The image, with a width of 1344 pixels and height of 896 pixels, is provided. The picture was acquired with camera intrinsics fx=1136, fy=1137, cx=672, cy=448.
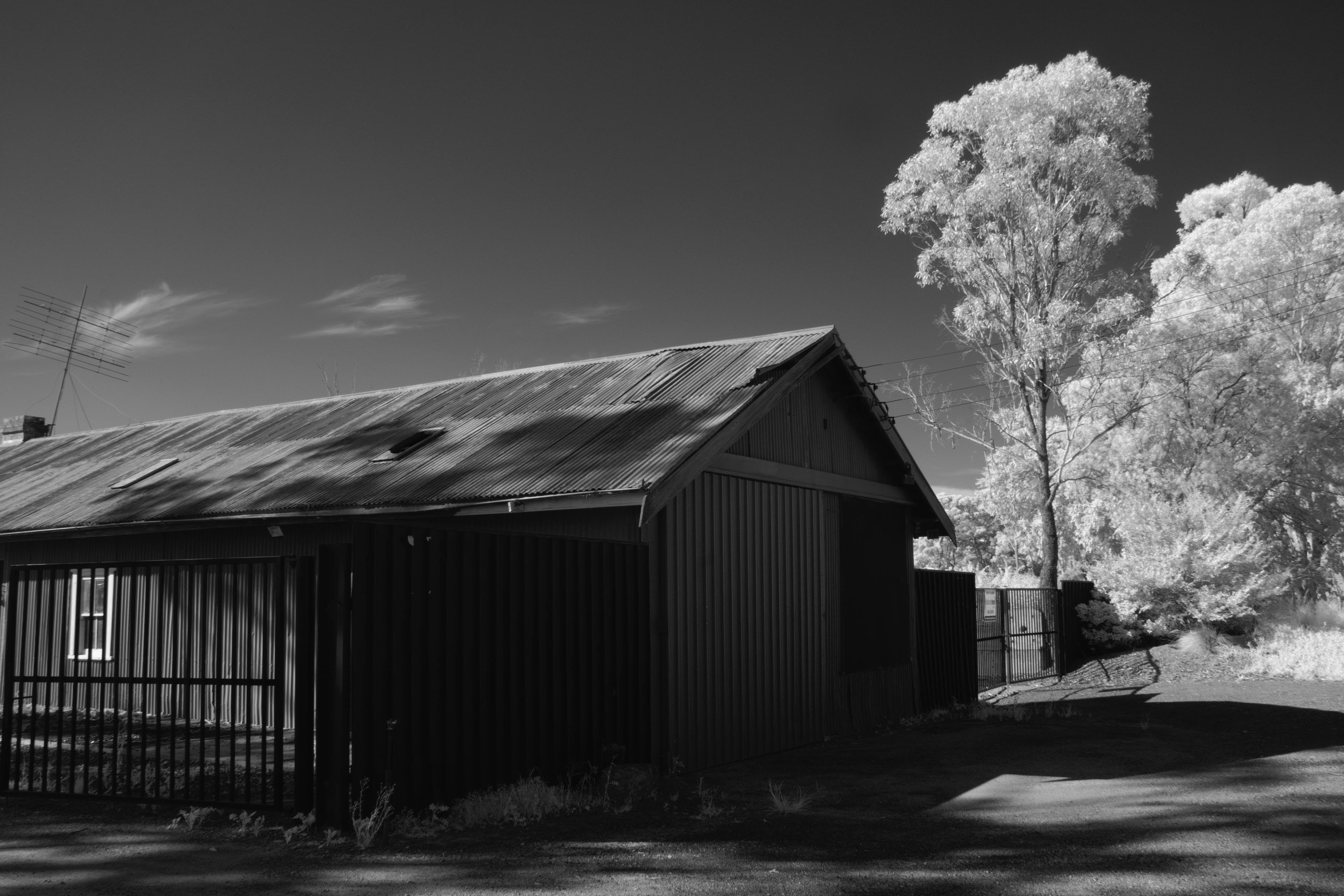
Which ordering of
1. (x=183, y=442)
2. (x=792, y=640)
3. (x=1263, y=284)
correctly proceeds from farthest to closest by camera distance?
(x=1263, y=284) < (x=183, y=442) < (x=792, y=640)

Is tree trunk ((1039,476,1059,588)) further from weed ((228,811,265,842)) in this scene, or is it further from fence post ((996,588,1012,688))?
weed ((228,811,265,842))

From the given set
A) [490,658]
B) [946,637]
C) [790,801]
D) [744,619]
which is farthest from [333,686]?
[946,637]

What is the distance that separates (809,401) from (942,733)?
4.47 meters

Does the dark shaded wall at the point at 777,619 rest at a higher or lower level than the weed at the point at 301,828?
higher

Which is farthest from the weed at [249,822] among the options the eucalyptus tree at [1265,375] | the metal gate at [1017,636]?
the eucalyptus tree at [1265,375]

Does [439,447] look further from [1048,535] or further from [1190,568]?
[1190,568]

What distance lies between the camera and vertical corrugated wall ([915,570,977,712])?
17.1m

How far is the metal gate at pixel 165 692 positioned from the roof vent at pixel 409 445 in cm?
190

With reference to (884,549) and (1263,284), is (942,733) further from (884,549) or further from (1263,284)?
(1263,284)

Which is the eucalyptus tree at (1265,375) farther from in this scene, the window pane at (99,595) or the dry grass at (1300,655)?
the window pane at (99,595)

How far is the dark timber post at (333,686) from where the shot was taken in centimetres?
772

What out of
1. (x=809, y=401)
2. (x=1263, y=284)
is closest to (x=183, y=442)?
(x=809, y=401)

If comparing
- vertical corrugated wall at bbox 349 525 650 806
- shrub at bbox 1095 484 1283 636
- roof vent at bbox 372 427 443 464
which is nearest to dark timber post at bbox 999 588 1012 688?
shrub at bbox 1095 484 1283 636

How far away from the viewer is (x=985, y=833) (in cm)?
816
